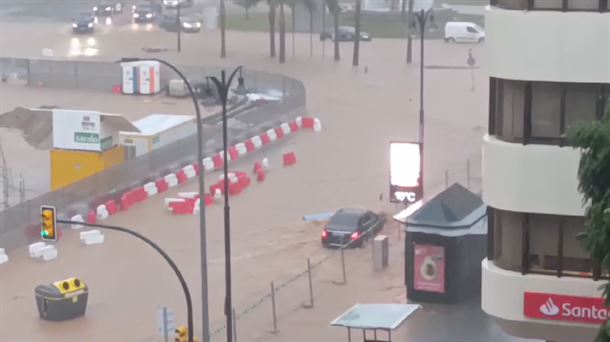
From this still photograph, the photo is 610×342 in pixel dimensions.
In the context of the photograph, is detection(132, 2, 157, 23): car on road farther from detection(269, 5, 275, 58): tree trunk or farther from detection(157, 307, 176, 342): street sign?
detection(157, 307, 176, 342): street sign

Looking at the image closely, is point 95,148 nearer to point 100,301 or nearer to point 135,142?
point 135,142

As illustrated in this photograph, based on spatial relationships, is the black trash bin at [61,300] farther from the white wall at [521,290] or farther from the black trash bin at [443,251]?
the white wall at [521,290]

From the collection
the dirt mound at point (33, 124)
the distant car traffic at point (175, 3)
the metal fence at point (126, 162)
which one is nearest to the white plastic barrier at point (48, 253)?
the metal fence at point (126, 162)

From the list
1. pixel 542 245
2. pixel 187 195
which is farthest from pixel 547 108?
pixel 187 195

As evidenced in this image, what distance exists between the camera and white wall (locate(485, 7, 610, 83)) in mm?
15805

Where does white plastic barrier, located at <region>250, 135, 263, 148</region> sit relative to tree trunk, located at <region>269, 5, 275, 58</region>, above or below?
below

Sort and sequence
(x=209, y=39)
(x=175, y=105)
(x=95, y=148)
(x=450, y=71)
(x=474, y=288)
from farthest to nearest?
(x=209, y=39), (x=450, y=71), (x=175, y=105), (x=95, y=148), (x=474, y=288)

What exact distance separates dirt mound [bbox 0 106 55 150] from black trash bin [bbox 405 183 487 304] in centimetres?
1633

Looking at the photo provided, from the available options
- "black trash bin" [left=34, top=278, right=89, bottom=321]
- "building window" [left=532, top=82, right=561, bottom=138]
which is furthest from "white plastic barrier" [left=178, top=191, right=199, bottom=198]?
"building window" [left=532, top=82, right=561, bottom=138]

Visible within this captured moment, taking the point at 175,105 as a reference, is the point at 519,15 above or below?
above

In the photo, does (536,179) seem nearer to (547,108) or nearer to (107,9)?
(547,108)

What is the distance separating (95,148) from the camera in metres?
37.3

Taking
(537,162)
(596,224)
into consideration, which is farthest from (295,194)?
(596,224)

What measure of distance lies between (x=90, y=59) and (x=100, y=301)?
4221 cm
